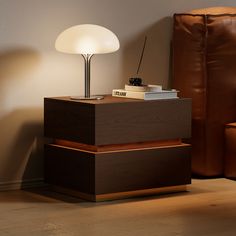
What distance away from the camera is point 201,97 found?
459 cm

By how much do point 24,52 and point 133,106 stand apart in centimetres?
75

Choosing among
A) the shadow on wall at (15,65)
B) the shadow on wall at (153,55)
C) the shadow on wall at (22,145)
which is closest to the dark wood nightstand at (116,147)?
the shadow on wall at (22,145)

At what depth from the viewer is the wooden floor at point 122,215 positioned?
3.35 m

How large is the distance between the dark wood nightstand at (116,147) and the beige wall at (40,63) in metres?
0.15

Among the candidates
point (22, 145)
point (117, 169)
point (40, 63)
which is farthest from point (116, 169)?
point (40, 63)

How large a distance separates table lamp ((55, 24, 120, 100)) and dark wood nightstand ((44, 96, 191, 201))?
0.93ft

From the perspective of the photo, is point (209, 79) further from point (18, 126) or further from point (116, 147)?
point (18, 126)

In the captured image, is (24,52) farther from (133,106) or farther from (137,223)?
(137,223)

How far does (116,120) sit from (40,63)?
68 cm

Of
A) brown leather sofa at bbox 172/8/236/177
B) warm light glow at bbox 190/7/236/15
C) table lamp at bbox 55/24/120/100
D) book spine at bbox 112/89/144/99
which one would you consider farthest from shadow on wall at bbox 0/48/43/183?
warm light glow at bbox 190/7/236/15

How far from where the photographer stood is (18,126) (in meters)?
4.30

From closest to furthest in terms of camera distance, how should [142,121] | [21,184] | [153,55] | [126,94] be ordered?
[142,121]
[126,94]
[21,184]
[153,55]

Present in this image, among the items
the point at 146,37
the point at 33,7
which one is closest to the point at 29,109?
the point at 33,7

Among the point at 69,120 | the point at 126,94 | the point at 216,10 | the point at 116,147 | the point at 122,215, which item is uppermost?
the point at 216,10
